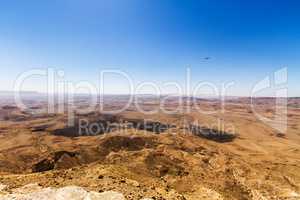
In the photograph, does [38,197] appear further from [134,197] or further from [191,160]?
[191,160]

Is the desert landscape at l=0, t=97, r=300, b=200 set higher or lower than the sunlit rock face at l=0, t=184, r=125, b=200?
lower

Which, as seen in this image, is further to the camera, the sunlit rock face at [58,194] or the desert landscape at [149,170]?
the desert landscape at [149,170]

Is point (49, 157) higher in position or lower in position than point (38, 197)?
lower

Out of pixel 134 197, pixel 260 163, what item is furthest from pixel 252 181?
pixel 134 197

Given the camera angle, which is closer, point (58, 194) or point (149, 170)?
point (58, 194)

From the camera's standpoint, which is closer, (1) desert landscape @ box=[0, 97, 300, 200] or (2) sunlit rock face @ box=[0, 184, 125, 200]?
(2) sunlit rock face @ box=[0, 184, 125, 200]

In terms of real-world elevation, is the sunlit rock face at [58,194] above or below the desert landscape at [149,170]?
above

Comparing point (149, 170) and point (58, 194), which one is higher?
point (58, 194)

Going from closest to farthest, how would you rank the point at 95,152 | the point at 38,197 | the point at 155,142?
the point at 38,197 < the point at 95,152 < the point at 155,142

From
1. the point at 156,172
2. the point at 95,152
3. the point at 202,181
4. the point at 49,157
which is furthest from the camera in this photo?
the point at 95,152

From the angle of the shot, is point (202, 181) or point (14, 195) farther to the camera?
point (202, 181)
